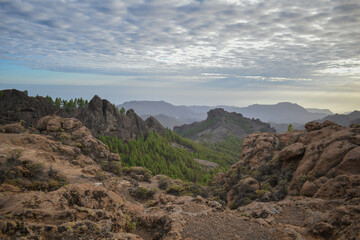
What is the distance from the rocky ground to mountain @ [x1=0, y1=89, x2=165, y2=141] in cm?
4603

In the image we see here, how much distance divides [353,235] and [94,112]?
272 feet

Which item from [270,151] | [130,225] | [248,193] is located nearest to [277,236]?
[130,225]

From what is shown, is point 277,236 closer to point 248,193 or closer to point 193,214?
A: point 193,214

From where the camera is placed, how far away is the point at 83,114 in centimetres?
7850

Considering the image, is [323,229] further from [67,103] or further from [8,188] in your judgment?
[67,103]

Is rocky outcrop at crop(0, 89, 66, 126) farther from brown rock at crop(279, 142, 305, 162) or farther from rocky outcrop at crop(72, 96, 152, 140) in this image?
brown rock at crop(279, 142, 305, 162)

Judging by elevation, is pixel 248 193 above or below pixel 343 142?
below

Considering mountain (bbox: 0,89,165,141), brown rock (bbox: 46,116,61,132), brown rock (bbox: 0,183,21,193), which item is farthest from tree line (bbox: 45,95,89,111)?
brown rock (bbox: 0,183,21,193)

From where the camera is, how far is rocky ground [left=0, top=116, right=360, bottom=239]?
825 cm

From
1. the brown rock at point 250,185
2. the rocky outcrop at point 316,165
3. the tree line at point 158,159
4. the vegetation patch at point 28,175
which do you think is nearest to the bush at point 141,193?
the vegetation patch at point 28,175

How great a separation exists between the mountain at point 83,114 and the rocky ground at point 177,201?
4603cm

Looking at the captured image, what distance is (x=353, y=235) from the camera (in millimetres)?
9961

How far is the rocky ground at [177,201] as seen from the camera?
8250 mm

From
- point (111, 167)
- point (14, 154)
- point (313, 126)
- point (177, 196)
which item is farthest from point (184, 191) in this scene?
point (313, 126)
